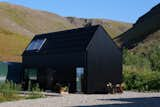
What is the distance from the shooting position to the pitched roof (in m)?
39.9

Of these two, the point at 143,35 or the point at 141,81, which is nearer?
the point at 141,81

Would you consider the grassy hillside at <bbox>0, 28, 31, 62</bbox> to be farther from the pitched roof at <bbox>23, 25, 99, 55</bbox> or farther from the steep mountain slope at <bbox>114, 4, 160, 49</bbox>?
the steep mountain slope at <bbox>114, 4, 160, 49</bbox>

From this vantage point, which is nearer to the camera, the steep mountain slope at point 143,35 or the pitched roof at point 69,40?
the pitched roof at point 69,40

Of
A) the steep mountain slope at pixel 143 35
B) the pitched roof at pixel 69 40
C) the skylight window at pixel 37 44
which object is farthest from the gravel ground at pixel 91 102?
the steep mountain slope at pixel 143 35

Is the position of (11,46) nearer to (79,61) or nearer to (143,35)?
(79,61)

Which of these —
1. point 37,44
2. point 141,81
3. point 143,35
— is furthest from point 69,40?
point 143,35

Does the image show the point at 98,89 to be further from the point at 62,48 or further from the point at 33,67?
the point at 33,67

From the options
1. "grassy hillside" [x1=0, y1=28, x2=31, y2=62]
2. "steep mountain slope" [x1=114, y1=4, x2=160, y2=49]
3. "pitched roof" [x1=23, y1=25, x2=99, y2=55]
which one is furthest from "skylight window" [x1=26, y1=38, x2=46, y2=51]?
"steep mountain slope" [x1=114, y1=4, x2=160, y2=49]

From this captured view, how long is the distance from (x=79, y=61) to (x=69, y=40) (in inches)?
139

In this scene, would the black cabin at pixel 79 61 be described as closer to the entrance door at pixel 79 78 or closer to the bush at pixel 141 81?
the entrance door at pixel 79 78

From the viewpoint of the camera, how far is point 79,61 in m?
39.3

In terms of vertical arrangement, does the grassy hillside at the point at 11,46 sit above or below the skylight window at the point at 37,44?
above

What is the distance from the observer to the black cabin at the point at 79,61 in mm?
39031

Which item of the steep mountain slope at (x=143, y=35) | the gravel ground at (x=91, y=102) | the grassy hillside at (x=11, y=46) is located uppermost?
the steep mountain slope at (x=143, y=35)
